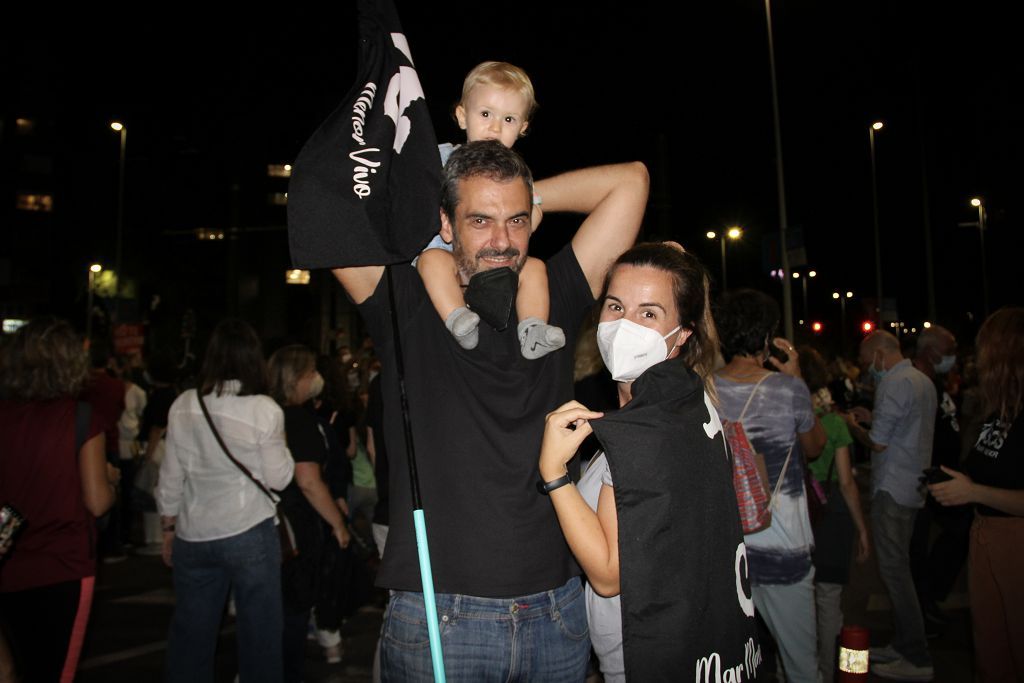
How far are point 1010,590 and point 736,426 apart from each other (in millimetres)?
1573

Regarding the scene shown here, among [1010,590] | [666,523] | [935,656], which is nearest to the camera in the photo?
[666,523]

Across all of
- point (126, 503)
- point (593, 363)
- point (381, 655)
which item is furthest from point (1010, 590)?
point (126, 503)

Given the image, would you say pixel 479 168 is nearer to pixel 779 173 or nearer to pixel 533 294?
pixel 533 294

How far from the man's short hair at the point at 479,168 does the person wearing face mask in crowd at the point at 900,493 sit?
198 inches

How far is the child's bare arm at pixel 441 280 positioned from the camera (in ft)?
8.02

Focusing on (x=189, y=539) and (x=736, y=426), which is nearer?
(x=736, y=426)

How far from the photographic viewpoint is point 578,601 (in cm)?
251

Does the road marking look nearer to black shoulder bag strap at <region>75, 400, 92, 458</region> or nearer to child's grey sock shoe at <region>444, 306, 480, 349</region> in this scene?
black shoulder bag strap at <region>75, 400, 92, 458</region>

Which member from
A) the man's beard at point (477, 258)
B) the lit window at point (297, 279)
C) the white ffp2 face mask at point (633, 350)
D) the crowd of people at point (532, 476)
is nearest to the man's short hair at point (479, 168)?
the crowd of people at point (532, 476)

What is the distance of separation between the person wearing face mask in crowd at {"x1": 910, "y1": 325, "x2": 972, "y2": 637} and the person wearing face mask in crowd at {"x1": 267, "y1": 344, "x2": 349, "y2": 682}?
472 centimetres

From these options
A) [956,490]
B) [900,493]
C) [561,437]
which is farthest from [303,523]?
[900,493]

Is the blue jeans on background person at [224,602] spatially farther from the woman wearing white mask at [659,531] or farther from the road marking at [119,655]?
the woman wearing white mask at [659,531]

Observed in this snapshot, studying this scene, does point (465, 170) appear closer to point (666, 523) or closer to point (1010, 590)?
point (666, 523)

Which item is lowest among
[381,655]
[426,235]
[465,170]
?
[381,655]
